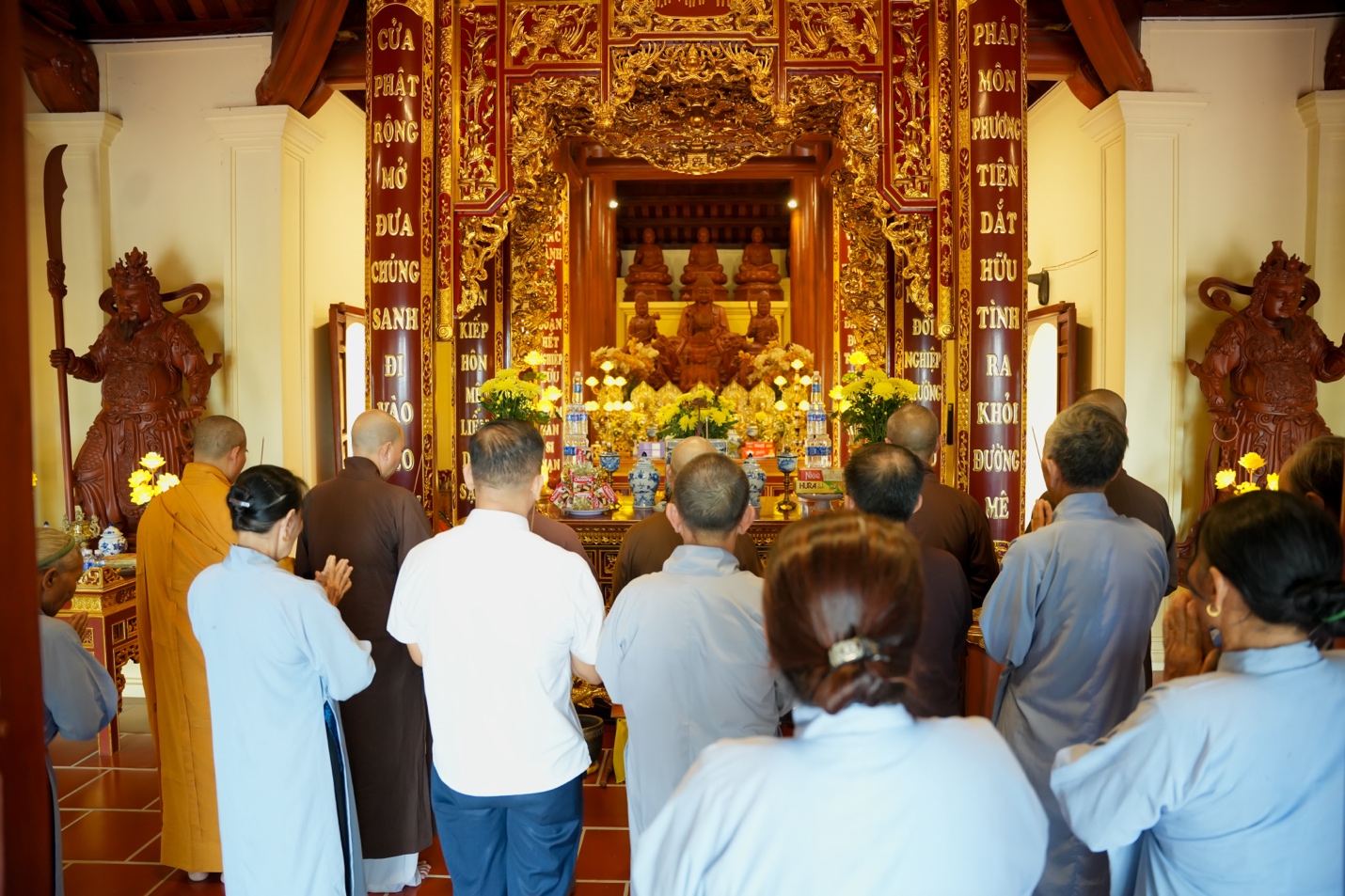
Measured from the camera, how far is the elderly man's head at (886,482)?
8.42 ft

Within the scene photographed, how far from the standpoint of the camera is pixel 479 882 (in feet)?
7.71

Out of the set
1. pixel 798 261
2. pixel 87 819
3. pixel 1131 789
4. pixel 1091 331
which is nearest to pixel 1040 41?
pixel 1091 331

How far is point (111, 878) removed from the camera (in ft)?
11.4

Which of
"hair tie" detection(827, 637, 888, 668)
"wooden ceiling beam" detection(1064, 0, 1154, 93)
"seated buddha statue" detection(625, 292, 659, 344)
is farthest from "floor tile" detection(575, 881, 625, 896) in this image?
"seated buddha statue" detection(625, 292, 659, 344)

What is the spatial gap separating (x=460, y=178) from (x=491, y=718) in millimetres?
4036

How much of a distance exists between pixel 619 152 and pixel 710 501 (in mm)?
6699

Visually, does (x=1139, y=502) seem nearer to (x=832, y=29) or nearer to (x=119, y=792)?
(x=832, y=29)

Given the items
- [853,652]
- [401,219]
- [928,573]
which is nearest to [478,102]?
[401,219]

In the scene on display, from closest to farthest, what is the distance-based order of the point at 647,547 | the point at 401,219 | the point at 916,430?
1. the point at 647,547
2. the point at 916,430
3. the point at 401,219

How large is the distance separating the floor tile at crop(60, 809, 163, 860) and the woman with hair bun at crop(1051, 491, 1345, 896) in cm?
351

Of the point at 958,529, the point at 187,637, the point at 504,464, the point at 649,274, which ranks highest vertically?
the point at 649,274

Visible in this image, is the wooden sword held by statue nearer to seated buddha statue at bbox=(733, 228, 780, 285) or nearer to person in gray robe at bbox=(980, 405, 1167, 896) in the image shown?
person in gray robe at bbox=(980, 405, 1167, 896)

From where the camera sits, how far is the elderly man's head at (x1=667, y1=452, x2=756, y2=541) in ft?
7.04

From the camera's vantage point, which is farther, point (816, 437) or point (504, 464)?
point (816, 437)
